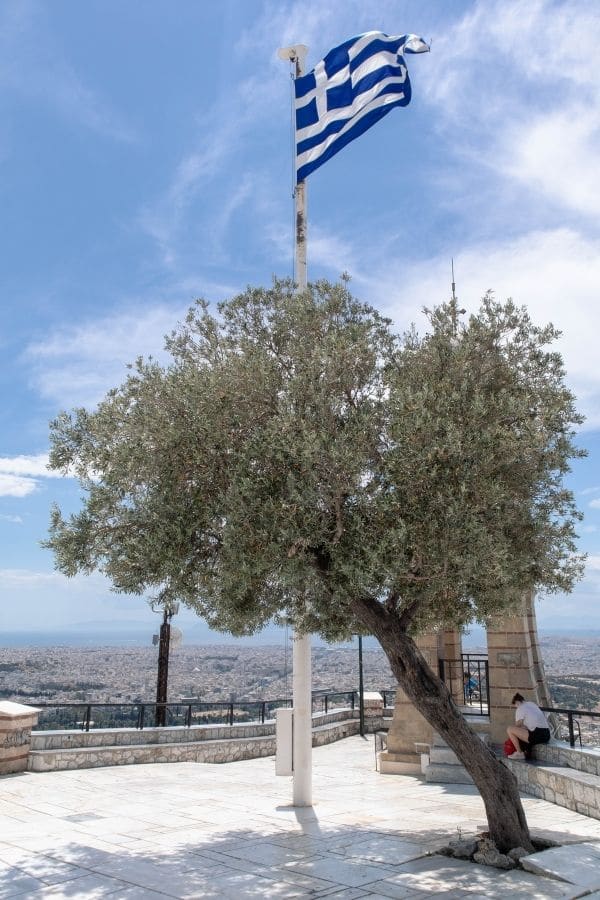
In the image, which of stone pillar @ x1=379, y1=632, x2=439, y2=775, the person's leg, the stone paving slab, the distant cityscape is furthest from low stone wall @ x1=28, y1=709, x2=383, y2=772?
the stone paving slab

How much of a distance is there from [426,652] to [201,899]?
10606 mm

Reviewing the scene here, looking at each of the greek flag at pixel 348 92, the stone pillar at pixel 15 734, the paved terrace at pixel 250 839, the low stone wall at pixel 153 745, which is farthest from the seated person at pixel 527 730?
the greek flag at pixel 348 92

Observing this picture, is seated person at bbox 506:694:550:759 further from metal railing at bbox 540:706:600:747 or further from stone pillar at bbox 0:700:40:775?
stone pillar at bbox 0:700:40:775

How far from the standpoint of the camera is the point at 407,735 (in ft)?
53.2

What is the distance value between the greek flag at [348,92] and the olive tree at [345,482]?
3.58 metres

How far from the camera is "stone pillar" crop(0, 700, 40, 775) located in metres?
13.9

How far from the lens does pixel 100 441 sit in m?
9.41

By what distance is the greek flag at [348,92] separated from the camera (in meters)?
11.5

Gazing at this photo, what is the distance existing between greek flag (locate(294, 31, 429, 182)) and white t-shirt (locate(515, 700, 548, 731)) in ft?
34.5

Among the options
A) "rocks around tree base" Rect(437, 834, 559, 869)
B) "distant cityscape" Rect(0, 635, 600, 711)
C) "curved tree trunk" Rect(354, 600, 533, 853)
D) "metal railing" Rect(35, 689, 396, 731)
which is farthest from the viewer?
"distant cityscape" Rect(0, 635, 600, 711)

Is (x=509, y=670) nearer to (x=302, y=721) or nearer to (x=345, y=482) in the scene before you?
(x=302, y=721)

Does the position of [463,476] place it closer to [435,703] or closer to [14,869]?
[435,703]

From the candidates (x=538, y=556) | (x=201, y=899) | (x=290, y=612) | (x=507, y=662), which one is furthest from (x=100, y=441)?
(x=507, y=662)

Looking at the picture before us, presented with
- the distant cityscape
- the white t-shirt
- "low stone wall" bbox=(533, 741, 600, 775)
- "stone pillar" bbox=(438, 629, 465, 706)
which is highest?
"stone pillar" bbox=(438, 629, 465, 706)
